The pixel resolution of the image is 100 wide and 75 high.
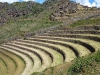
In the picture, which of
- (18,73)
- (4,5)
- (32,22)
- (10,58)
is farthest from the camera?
(4,5)

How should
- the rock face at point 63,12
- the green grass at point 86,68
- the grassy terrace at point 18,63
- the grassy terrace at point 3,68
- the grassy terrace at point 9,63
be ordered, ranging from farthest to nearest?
the rock face at point 63,12
the grassy terrace at point 3,68
the grassy terrace at point 9,63
the grassy terrace at point 18,63
the green grass at point 86,68

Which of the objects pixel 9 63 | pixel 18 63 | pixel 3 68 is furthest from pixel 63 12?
pixel 3 68

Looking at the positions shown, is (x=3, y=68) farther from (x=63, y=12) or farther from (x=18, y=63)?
(x=63, y=12)

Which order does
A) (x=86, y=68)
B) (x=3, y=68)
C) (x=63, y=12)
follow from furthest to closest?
(x=63, y=12), (x=3, y=68), (x=86, y=68)

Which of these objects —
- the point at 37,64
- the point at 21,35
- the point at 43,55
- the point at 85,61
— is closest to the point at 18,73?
the point at 37,64

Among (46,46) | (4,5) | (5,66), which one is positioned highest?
(4,5)

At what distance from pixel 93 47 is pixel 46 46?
10148 mm

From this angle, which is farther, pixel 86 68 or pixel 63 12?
pixel 63 12

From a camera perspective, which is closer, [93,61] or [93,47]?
[93,61]

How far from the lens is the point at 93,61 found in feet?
40.6

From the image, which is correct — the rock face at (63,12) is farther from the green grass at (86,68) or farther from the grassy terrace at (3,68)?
the green grass at (86,68)

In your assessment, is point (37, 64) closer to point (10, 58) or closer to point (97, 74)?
point (10, 58)

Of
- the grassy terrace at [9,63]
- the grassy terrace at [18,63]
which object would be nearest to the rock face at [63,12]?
the grassy terrace at [9,63]

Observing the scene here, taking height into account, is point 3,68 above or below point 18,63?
below
